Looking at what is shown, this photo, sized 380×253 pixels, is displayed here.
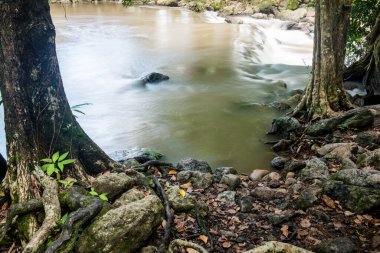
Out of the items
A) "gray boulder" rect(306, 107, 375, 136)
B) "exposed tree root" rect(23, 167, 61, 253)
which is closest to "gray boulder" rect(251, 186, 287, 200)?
"exposed tree root" rect(23, 167, 61, 253)

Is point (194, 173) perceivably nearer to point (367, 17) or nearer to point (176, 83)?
point (367, 17)

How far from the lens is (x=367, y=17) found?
408 inches

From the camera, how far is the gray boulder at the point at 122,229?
9.71 ft

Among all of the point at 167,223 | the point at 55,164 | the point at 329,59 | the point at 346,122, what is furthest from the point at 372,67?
the point at 55,164

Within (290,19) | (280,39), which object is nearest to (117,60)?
(280,39)

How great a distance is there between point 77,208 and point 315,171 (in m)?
3.95

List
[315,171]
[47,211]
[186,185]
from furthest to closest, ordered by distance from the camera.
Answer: [315,171] → [186,185] → [47,211]

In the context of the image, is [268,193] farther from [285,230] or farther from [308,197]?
[285,230]

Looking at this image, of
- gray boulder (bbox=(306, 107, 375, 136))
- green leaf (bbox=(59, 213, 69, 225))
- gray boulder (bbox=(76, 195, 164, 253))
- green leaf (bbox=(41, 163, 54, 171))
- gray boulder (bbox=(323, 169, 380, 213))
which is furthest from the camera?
gray boulder (bbox=(306, 107, 375, 136))

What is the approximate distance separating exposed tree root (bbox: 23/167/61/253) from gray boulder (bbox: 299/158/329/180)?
12.7 feet

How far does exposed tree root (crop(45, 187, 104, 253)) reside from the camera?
2887 mm

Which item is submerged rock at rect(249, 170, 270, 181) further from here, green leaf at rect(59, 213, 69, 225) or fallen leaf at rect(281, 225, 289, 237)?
green leaf at rect(59, 213, 69, 225)

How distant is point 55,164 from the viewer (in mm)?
3816

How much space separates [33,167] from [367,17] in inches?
414
